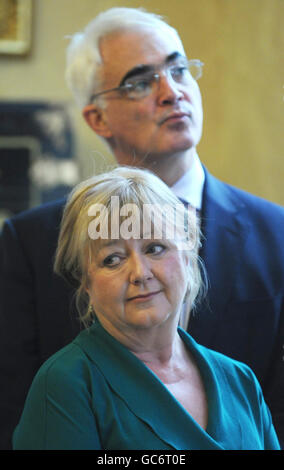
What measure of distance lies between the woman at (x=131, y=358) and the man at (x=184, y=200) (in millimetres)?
107

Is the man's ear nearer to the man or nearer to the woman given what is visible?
the man

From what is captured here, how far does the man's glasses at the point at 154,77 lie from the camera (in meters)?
0.87

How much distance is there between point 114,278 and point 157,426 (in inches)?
7.4

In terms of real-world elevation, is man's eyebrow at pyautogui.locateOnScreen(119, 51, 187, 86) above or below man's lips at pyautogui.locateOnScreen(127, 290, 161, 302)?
above

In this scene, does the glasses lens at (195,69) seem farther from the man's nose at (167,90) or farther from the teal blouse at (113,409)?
the teal blouse at (113,409)

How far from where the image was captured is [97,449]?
26.9 inches

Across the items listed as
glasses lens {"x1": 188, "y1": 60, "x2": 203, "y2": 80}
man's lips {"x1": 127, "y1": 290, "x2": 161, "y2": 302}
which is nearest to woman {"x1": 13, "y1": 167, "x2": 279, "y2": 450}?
man's lips {"x1": 127, "y1": 290, "x2": 161, "y2": 302}

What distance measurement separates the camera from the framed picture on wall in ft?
3.25

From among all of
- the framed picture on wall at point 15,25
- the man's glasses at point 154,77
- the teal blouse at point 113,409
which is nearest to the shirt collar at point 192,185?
the man's glasses at point 154,77

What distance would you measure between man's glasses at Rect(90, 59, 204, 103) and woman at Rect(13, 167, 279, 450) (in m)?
0.18

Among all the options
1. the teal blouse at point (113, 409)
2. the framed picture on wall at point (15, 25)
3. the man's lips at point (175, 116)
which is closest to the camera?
the teal blouse at point (113, 409)

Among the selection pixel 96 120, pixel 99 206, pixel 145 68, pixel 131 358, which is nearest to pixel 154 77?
pixel 145 68
